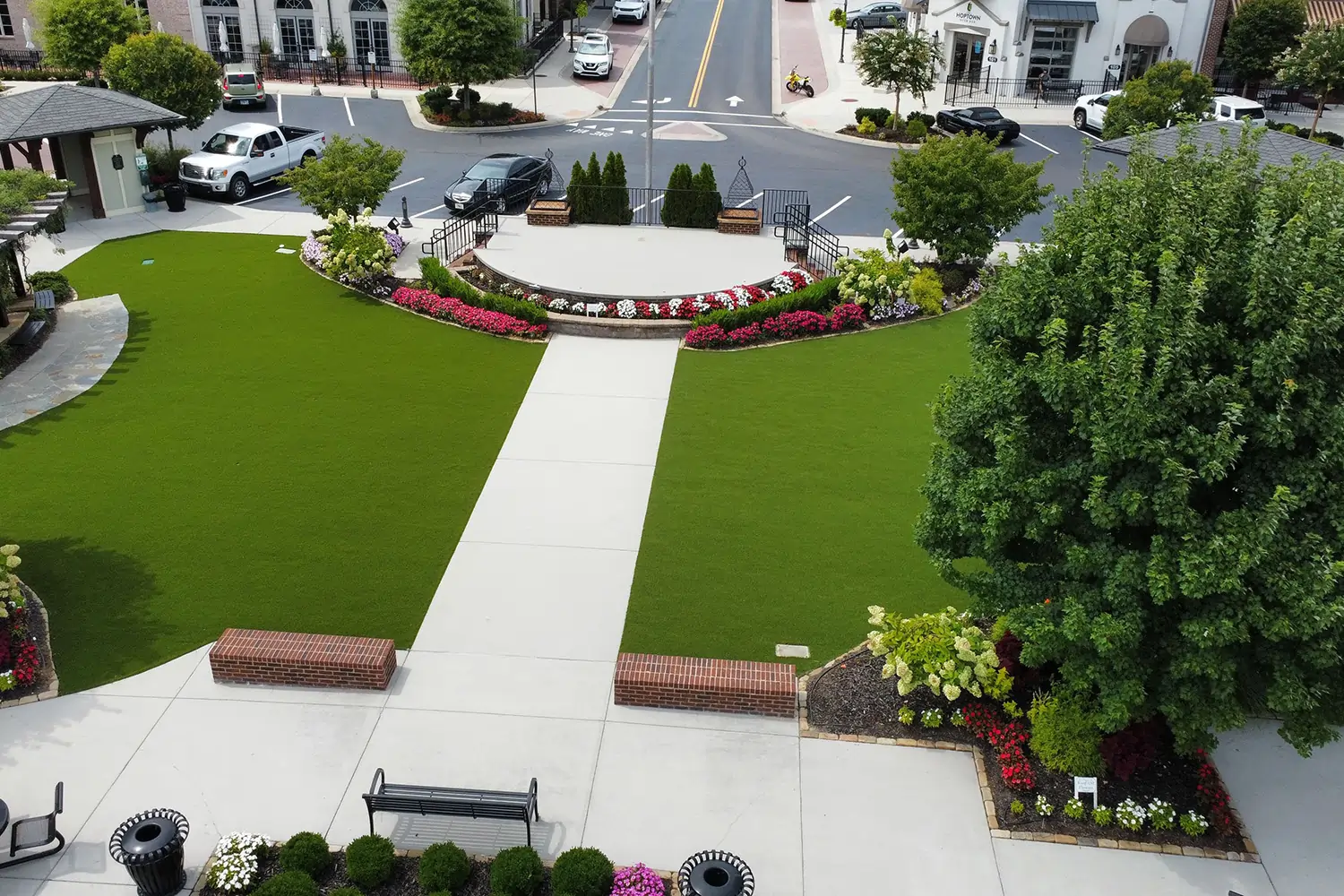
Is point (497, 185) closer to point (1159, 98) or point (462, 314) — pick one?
point (462, 314)

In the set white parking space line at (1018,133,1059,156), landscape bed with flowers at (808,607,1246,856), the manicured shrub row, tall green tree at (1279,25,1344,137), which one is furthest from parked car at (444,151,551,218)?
tall green tree at (1279,25,1344,137)

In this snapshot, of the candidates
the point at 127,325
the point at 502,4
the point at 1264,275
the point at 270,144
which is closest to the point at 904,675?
the point at 1264,275

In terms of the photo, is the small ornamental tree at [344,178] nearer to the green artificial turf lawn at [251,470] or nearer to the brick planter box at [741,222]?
the green artificial turf lawn at [251,470]

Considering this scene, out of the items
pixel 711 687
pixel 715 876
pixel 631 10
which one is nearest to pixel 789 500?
pixel 711 687

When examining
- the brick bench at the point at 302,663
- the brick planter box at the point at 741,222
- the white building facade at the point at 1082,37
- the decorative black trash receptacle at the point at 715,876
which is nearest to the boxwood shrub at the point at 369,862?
the brick bench at the point at 302,663

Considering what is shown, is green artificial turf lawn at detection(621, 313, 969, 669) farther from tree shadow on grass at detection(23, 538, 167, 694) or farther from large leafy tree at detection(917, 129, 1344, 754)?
tree shadow on grass at detection(23, 538, 167, 694)

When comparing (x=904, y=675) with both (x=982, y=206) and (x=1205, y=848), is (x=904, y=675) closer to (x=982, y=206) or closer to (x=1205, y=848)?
(x=1205, y=848)
